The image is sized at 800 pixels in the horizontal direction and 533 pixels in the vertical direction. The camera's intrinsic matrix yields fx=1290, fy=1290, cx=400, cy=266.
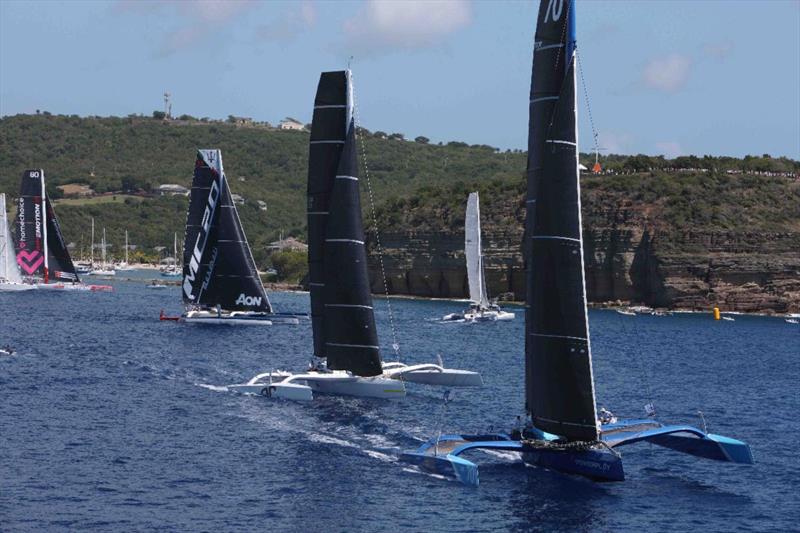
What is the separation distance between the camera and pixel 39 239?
102375 millimetres

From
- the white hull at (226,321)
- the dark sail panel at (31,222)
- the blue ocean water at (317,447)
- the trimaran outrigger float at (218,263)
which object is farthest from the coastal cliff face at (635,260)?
the white hull at (226,321)

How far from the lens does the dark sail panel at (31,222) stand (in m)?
102

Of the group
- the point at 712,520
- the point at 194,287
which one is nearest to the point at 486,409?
the point at 712,520

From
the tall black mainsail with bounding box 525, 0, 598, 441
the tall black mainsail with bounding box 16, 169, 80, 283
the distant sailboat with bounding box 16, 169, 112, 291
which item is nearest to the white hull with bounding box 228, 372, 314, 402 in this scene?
the tall black mainsail with bounding box 525, 0, 598, 441

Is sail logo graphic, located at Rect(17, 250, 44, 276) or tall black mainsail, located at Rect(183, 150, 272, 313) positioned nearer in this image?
tall black mainsail, located at Rect(183, 150, 272, 313)

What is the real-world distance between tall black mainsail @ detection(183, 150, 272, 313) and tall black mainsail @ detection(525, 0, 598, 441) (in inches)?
1661

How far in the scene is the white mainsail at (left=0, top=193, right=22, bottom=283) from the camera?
10344 centimetres

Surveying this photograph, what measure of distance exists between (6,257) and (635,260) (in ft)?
172

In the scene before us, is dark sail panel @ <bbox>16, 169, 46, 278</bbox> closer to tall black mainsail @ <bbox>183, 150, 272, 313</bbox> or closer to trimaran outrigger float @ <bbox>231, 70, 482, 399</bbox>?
tall black mainsail @ <bbox>183, 150, 272, 313</bbox>

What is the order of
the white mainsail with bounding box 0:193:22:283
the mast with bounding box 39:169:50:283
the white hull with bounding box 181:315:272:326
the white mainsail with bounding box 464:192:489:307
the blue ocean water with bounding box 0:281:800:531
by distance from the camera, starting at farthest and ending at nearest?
the white mainsail with bounding box 0:193:22:283
the mast with bounding box 39:169:50:283
the white mainsail with bounding box 464:192:489:307
the white hull with bounding box 181:315:272:326
the blue ocean water with bounding box 0:281:800:531

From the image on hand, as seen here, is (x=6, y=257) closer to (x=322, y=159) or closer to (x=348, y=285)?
(x=322, y=159)

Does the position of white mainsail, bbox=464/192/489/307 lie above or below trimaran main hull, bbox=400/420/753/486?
above

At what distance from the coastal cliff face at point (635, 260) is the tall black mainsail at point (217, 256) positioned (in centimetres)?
4542

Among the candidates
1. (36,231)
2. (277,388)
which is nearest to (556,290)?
(277,388)
